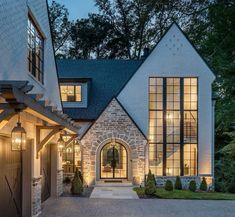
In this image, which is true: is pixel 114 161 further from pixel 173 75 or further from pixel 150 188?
pixel 173 75

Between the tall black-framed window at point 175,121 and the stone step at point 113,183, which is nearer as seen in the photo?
the stone step at point 113,183

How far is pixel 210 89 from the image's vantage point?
2348cm

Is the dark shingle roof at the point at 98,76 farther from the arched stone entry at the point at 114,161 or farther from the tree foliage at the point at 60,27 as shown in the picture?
the tree foliage at the point at 60,27

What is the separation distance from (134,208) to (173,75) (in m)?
10.8

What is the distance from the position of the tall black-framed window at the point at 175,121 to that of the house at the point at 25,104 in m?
8.57

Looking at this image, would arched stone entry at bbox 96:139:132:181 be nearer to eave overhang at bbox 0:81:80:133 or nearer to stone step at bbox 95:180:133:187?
stone step at bbox 95:180:133:187

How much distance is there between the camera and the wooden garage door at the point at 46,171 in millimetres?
15161

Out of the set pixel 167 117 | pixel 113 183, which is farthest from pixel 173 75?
pixel 113 183

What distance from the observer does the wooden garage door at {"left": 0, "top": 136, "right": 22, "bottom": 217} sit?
953 centimetres

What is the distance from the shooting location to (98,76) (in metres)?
27.0

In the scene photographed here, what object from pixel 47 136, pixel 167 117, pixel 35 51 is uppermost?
pixel 35 51

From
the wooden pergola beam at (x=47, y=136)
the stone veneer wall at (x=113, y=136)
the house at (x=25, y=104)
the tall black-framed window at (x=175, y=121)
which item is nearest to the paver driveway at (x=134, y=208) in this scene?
the house at (x=25, y=104)

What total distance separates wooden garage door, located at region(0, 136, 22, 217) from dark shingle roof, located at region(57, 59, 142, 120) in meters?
12.9

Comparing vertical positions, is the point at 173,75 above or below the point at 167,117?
above
